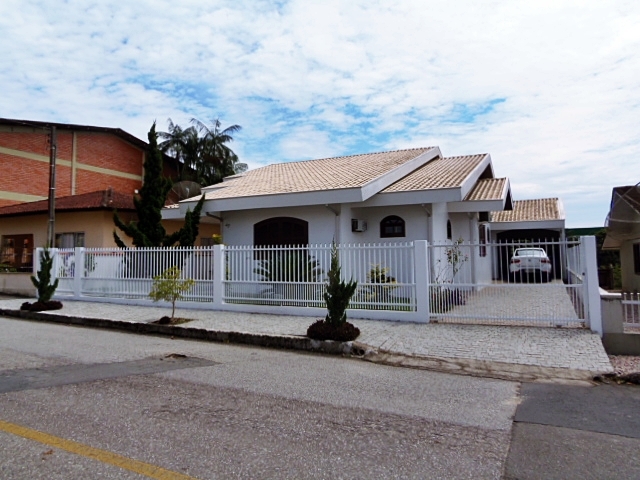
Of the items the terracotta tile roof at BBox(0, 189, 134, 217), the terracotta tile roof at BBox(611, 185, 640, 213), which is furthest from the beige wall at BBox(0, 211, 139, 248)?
the terracotta tile roof at BBox(611, 185, 640, 213)

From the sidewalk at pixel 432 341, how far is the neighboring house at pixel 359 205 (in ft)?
12.2

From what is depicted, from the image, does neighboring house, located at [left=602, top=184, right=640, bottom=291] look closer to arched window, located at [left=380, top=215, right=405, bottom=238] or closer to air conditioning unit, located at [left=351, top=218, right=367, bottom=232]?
arched window, located at [left=380, top=215, right=405, bottom=238]

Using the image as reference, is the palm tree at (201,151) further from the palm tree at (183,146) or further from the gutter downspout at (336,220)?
the gutter downspout at (336,220)

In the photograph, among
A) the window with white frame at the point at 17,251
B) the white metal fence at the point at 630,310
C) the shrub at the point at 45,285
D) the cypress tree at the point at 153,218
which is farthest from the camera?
the window with white frame at the point at 17,251

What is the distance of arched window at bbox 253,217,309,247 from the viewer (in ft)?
47.7

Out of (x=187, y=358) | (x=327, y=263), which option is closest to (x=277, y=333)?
(x=187, y=358)

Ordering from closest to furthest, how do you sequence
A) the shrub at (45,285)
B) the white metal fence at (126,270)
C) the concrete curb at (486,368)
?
the concrete curb at (486,368), the white metal fence at (126,270), the shrub at (45,285)

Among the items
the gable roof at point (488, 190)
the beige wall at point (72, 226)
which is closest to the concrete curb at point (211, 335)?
the beige wall at point (72, 226)

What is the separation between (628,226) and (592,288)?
25.9 ft

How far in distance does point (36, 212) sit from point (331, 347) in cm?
1606

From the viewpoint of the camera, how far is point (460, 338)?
8.48 m

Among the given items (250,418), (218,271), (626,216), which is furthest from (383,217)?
(250,418)

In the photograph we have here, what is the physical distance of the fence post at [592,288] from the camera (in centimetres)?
834

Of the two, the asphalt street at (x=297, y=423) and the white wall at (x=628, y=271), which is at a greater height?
the white wall at (x=628, y=271)
